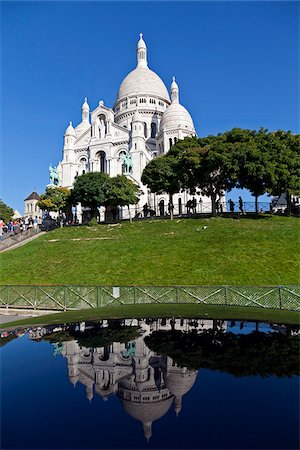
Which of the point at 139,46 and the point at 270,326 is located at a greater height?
the point at 139,46

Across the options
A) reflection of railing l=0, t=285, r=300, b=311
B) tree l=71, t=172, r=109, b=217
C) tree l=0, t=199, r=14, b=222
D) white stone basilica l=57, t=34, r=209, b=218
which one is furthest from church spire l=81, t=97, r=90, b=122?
reflection of railing l=0, t=285, r=300, b=311

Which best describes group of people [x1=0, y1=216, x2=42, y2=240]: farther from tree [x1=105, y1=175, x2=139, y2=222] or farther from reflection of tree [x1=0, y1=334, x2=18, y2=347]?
reflection of tree [x1=0, y1=334, x2=18, y2=347]

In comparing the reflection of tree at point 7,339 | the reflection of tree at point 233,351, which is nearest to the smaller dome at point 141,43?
the reflection of tree at point 7,339

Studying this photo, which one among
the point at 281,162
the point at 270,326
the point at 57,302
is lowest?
the point at 57,302

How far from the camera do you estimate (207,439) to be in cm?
274

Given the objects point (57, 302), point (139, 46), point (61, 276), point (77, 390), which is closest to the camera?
point (77, 390)

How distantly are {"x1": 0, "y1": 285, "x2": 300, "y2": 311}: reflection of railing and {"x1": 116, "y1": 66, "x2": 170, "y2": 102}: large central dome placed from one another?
7120cm

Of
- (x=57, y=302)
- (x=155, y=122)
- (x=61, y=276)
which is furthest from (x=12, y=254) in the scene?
(x=155, y=122)

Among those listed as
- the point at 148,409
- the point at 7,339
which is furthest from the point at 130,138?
the point at 148,409

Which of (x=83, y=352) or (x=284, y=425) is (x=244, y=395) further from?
(x=83, y=352)

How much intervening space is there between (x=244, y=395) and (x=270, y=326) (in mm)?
3348

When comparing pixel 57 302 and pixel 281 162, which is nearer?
pixel 57 302

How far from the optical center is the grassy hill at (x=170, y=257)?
59.4ft

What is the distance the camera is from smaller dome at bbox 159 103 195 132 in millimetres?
65188
